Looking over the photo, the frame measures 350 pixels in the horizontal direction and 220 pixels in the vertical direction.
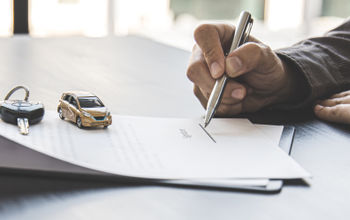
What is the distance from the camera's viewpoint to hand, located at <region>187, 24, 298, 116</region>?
73cm

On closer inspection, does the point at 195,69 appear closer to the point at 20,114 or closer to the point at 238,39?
the point at 238,39

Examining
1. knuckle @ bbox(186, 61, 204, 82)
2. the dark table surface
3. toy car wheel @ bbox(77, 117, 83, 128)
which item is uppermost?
knuckle @ bbox(186, 61, 204, 82)

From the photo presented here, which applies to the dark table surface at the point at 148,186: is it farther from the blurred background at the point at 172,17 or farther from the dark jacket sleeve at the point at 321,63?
the blurred background at the point at 172,17

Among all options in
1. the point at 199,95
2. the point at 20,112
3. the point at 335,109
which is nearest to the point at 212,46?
the point at 199,95

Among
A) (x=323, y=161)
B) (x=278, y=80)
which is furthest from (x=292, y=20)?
(x=323, y=161)

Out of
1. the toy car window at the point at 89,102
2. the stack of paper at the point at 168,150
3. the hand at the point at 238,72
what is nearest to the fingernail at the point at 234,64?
the hand at the point at 238,72

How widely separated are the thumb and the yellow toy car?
215mm

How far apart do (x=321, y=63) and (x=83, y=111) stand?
0.49 metres

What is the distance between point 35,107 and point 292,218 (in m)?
0.35

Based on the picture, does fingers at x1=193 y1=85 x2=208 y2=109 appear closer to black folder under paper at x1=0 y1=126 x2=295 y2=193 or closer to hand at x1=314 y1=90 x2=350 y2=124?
hand at x1=314 y1=90 x2=350 y2=124

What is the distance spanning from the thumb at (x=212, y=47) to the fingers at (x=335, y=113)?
18cm

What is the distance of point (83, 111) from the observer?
0.58 meters

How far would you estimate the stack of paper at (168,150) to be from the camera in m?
0.47

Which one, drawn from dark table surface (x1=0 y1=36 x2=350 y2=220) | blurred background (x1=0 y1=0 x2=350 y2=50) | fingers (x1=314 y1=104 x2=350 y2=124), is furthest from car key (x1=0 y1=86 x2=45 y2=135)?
blurred background (x1=0 y1=0 x2=350 y2=50)
